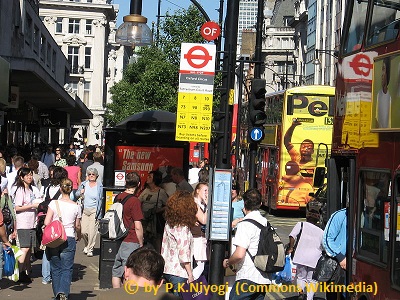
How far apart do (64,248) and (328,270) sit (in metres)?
3.69

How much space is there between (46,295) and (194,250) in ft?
10.1

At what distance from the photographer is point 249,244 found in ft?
31.8

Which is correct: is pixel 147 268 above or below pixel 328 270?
above

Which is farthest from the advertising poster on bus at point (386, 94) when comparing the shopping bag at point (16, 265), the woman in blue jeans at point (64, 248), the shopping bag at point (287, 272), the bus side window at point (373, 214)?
the shopping bag at point (16, 265)

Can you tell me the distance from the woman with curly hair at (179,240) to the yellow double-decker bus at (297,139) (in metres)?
20.5

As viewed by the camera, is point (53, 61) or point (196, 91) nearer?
point (196, 91)

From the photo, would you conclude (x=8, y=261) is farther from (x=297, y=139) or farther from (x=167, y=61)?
(x=167, y=61)

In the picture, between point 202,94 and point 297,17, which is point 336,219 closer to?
point 202,94

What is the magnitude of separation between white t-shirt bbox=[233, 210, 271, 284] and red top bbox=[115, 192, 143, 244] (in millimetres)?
2795

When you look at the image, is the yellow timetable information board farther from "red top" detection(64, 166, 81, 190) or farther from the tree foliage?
the tree foliage

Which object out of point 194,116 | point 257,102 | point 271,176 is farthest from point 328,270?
Result: point 271,176

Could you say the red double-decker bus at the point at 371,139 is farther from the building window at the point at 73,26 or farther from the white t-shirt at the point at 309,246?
the building window at the point at 73,26

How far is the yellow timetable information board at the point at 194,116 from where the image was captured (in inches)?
465

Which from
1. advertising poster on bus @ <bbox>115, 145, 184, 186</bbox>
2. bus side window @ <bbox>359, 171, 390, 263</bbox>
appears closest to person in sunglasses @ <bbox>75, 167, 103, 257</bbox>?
advertising poster on bus @ <bbox>115, 145, 184, 186</bbox>
